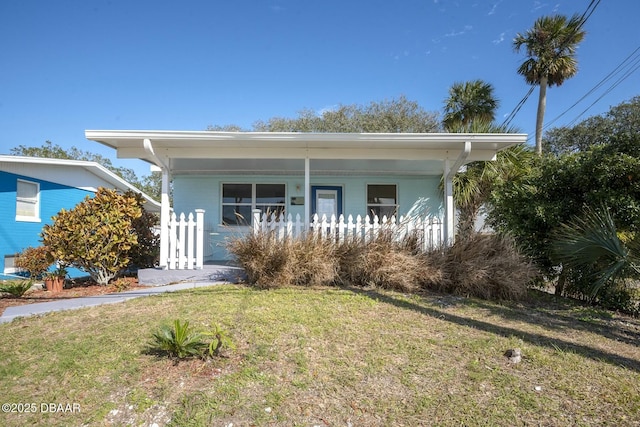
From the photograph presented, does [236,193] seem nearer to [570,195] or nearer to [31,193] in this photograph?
[31,193]

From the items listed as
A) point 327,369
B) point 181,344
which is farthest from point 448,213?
point 181,344

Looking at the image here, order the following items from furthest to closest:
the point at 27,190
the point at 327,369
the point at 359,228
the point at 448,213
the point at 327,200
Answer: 1. the point at 27,190
2. the point at 327,200
3. the point at 448,213
4. the point at 359,228
5. the point at 327,369

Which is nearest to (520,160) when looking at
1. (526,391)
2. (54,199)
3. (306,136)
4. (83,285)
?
(306,136)

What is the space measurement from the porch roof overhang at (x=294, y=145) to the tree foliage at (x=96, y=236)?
120cm

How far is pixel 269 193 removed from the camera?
35.3ft

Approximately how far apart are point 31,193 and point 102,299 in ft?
32.3

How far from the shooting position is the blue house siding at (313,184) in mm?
10414

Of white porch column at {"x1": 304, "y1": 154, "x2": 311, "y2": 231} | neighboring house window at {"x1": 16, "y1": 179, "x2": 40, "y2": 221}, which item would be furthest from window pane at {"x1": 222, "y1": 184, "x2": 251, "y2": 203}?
neighboring house window at {"x1": 16, "y1": 179, "x2": 40, "y2": 221}

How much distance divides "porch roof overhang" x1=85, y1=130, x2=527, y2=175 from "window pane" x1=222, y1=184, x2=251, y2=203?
1.53 metres

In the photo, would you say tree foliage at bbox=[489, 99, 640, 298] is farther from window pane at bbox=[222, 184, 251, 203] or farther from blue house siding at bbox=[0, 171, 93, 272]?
blue house siding at bbox=[0, 171, 93, 272]

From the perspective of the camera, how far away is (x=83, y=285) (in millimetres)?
7281

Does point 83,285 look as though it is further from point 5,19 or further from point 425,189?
point 425,189

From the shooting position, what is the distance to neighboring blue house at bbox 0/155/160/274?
445 inches

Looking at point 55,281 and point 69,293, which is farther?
point 55,281
